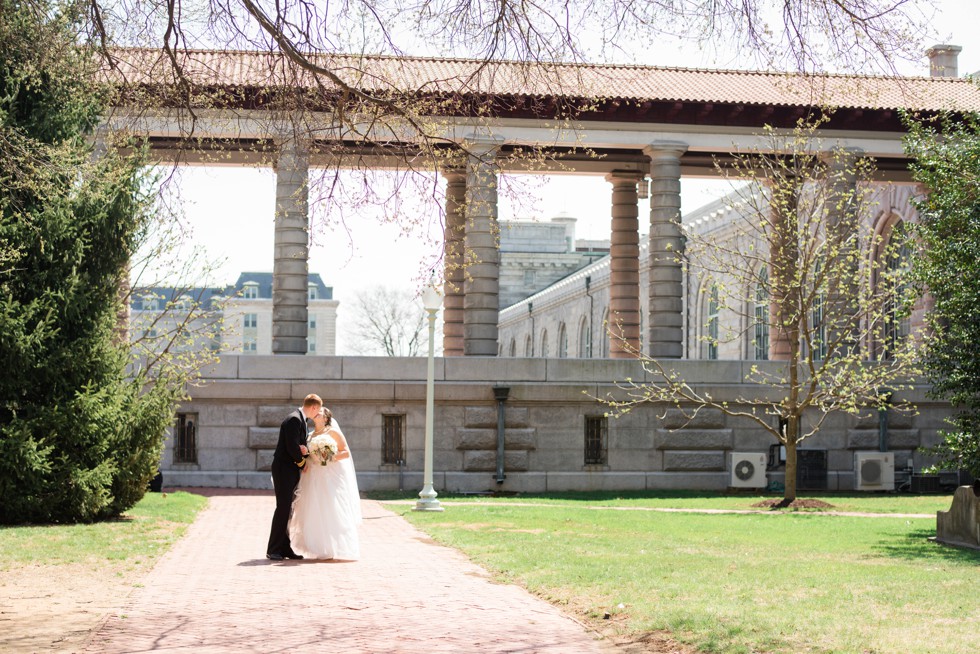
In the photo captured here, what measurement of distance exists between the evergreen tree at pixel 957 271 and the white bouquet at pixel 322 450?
917 centimetres

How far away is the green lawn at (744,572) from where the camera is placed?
1018 cm

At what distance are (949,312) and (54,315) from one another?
13338mm

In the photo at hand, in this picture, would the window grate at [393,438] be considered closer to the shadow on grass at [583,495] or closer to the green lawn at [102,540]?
the shadow on grass at [583,495]

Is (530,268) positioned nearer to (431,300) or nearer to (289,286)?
(289,286)

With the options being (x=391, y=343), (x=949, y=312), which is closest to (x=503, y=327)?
(x=391, y=343)

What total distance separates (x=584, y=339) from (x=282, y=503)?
64.8 m

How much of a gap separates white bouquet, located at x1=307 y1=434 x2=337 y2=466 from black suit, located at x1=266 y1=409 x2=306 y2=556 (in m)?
0.15

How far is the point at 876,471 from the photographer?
106ft

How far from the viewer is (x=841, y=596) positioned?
12086 mm

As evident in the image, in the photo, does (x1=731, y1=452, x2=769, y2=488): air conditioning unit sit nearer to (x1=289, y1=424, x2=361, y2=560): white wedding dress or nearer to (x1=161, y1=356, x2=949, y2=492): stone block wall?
(x1=161, y1=356, x2=949, y2=492): stone block wall

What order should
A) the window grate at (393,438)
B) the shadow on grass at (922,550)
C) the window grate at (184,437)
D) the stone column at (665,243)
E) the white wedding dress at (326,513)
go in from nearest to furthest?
the white wedding dress at (326,513)
the shadow on grass at (922,550)
the window grate at (184,437)
the window grate at (393,438)
the stone column at (665,243)

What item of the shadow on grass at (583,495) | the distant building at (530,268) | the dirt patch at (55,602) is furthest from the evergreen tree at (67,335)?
the distant building at (530,268)

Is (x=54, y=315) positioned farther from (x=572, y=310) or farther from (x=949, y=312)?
(x=572, y=310)

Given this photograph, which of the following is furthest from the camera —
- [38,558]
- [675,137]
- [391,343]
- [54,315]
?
[391,343]
